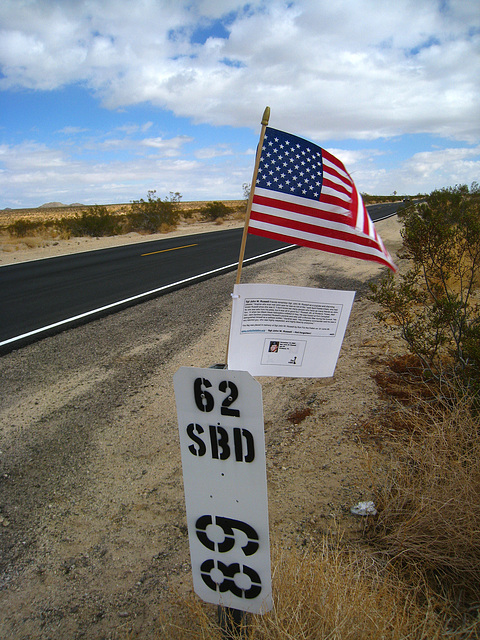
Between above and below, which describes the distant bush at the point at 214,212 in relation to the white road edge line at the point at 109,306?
above

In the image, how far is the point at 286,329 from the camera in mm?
2035

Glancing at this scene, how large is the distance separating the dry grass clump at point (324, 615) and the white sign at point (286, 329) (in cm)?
99

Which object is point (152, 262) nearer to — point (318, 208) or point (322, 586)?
point (318, 208)

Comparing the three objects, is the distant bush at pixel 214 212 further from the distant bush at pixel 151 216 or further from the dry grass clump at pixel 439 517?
the dry grass clump at pixel 439 517

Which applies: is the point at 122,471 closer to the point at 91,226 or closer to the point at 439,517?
the point at 439,517

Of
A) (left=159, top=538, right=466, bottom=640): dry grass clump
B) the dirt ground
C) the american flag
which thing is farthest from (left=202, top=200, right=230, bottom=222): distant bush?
(left=159, top=538, right=466, bottom=640): dry grass clump

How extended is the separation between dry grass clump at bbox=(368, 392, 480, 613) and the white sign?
1.20 meters

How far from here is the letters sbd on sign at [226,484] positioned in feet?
5.49

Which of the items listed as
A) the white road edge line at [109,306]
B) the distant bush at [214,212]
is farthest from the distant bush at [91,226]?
the white road edge line at [109,306]

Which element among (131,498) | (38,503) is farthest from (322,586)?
(38,503)

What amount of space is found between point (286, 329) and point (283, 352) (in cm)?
12

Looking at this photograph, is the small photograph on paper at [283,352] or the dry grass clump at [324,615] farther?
the small photograph on paper at [283,352]

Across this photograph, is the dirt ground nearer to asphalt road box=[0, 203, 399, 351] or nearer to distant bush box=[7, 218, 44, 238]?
asphalt road box=[0, 203, 399, 351]

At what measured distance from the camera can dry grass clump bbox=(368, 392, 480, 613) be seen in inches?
92.7
